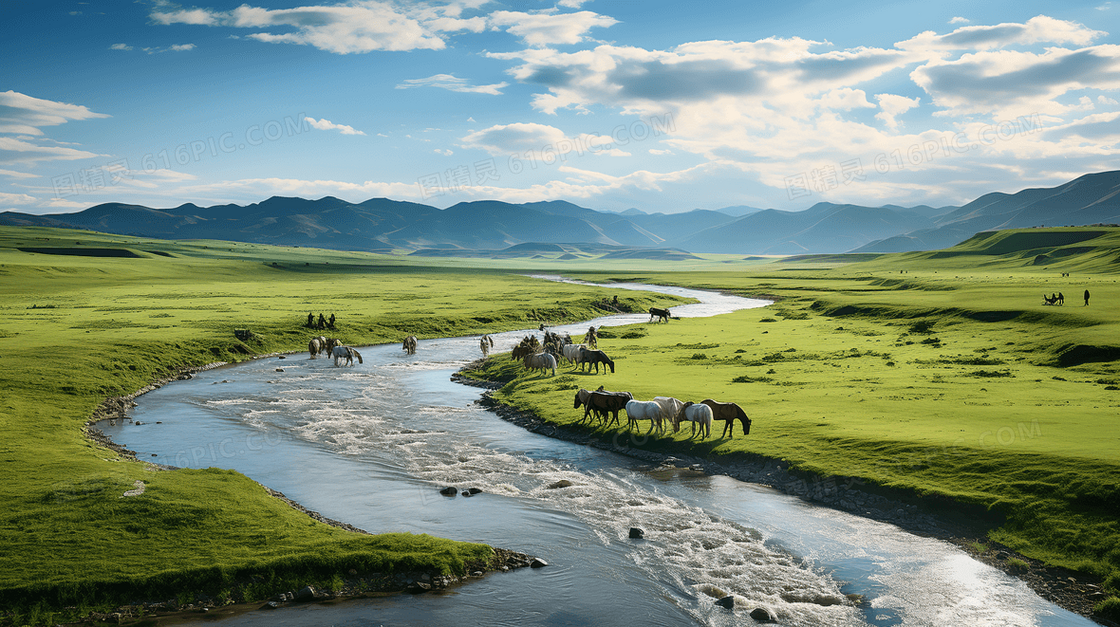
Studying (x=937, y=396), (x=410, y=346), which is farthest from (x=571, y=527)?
(x=410, y=346)

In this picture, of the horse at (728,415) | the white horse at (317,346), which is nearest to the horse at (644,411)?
the horse at (728,415)

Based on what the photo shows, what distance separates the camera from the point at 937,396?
28.8 m

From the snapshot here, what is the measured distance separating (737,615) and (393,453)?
52.2ft

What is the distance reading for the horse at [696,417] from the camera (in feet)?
85.3

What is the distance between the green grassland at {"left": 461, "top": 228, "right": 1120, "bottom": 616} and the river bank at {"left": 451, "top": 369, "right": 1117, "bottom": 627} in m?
0.28

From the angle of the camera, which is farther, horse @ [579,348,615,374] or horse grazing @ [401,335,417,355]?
horse grazing @ [401,335,417,355]

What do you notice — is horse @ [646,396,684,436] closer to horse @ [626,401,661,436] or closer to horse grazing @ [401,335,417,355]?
horse @ [626,401,661,436]

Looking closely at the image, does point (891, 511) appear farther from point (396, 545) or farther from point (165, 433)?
point (165, 433)

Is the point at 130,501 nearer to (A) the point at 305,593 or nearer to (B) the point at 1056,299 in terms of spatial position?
(A) the point at 305,593

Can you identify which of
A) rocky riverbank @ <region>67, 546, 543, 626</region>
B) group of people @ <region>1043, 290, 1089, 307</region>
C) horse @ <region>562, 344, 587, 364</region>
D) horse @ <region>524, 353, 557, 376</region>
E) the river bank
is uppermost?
group of people @ <region>1043, 290, 1089, 307</region>

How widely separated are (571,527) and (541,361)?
73.6 ft

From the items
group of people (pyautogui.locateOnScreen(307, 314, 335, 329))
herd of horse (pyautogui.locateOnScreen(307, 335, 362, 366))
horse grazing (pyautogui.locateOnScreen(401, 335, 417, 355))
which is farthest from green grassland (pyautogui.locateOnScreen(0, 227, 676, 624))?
horse grazing (pyautogui.locateOnScreen(401, 335, 417, 355))

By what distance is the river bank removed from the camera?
1458cm

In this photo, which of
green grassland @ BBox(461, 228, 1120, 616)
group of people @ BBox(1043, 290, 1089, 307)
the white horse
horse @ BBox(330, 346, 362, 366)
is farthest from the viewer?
the white horse
